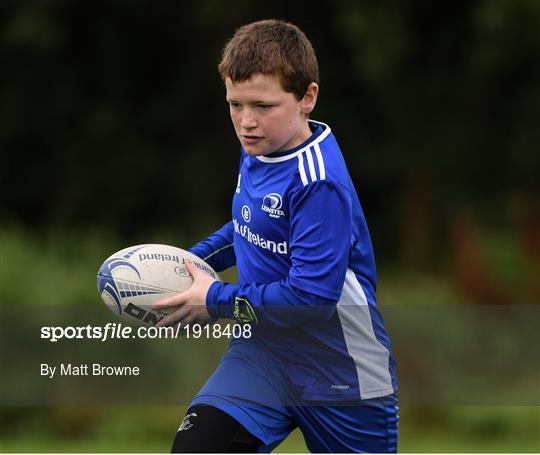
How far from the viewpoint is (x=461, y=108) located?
15.2 m

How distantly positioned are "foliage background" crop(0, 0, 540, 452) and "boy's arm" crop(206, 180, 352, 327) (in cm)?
916

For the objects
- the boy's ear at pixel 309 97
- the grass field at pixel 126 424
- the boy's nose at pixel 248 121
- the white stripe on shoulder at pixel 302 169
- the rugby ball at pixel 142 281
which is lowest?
the rugby ball at pixel 142 281

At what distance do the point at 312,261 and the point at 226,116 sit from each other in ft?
38.8

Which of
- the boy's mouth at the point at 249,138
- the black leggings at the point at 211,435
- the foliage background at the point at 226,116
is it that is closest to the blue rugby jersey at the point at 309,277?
the boy's mouth at the point at 249,138

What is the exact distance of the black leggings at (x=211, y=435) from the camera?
146 inches

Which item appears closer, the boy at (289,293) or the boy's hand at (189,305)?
the boy at (289,293)

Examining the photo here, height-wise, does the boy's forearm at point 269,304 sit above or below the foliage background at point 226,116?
below

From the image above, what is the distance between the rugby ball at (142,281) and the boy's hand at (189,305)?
4 centimetres

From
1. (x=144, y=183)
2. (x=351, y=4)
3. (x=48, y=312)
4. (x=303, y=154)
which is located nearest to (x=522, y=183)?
(x=351, y=4)

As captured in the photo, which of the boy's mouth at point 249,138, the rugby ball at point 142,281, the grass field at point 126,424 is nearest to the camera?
the boy's mouth at point 249,138

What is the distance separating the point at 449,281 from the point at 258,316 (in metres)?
8.03

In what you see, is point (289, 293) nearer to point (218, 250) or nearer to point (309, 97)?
point (309, 97)

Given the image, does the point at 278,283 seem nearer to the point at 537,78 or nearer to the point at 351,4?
the point at 351,4

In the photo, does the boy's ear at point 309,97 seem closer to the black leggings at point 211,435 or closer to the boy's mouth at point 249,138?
the boy's mouth at point 249,138
